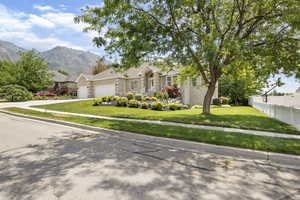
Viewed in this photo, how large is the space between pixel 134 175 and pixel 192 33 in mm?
7984

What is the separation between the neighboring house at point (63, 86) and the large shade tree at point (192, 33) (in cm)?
3294

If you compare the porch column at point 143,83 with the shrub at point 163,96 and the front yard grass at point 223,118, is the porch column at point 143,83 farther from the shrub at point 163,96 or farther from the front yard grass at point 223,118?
the front yard grass at point 223,118

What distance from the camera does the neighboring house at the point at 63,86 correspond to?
38562 millimetres

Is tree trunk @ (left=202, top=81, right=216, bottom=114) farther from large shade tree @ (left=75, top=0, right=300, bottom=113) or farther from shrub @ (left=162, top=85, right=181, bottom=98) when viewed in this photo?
shrub @ (left=162, top=85, right=181, bottom=98)

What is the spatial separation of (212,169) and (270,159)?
1692 mm

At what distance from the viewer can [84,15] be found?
8.11 m

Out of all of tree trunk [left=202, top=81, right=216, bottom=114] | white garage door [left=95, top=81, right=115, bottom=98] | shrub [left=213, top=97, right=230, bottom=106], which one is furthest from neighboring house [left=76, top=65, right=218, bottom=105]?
tree trunk [left=202, top=81, right=216, bottom=114]

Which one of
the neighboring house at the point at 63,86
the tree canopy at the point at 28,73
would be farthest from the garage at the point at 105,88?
the tree canopy at the point at 28,73

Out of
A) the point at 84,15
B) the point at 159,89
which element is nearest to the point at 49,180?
the point at 84,15

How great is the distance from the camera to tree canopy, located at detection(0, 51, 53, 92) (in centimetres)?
2972

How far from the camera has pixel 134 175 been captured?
10.4ft

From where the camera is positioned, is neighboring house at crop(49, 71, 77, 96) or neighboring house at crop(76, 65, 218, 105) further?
neighboring house at crop(49, 71, 77, 96)

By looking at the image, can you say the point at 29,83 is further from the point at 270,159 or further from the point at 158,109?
the point at 270,159

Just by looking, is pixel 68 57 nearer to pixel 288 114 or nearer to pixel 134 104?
pixel 134 104
